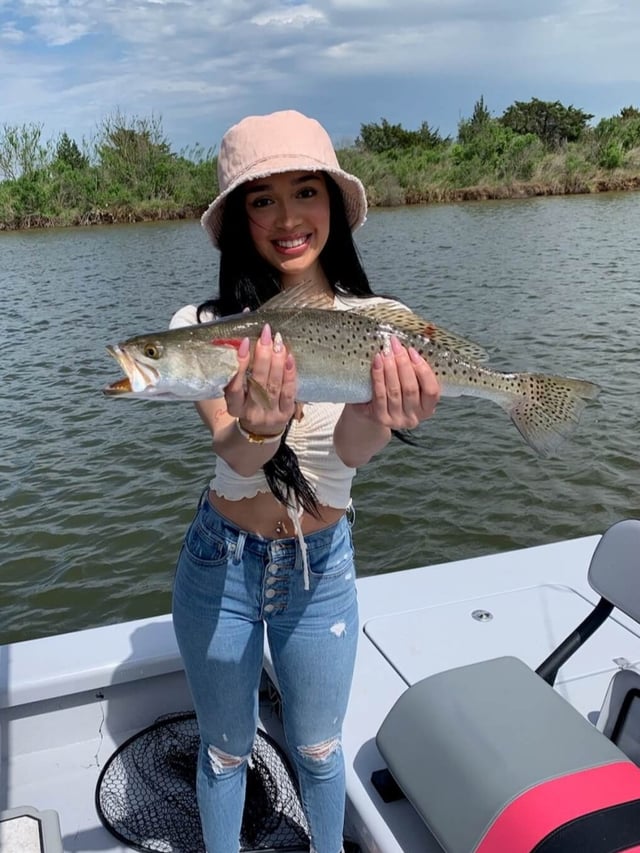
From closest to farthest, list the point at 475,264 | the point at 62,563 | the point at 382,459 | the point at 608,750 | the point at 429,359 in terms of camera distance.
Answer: the point at 608,750 < the point at 429,359 < the point at 62,563 < the point at 382,459 < the point at 475,264

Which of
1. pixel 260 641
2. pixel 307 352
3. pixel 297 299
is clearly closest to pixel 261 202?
pixel 297 299

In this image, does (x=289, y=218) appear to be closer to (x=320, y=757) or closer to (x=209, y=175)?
(x=320, y=757)

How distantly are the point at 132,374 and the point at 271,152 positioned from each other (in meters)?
0.82

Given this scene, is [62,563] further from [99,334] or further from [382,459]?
[99,334]

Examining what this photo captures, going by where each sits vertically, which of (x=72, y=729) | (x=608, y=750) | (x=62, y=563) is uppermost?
(x=608, y=750)

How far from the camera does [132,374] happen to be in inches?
85.9

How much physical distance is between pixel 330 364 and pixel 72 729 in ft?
7.54

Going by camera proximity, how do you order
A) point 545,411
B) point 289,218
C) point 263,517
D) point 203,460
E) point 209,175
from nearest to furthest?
point 263,517
point 289,218
point 545,411
point 203,460
point 209,175

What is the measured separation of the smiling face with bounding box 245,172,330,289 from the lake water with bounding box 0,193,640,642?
4510mm

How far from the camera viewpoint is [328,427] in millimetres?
2426

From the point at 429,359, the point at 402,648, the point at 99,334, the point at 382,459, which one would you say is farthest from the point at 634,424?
the point at 99,334

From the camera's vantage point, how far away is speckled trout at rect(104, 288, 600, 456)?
85.5 inches

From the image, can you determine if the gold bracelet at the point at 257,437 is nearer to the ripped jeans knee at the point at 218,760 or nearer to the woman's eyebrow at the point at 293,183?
the woman's eyebrow at the point at 293,183

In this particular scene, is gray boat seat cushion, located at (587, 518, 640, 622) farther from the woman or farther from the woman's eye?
the woman's eye
